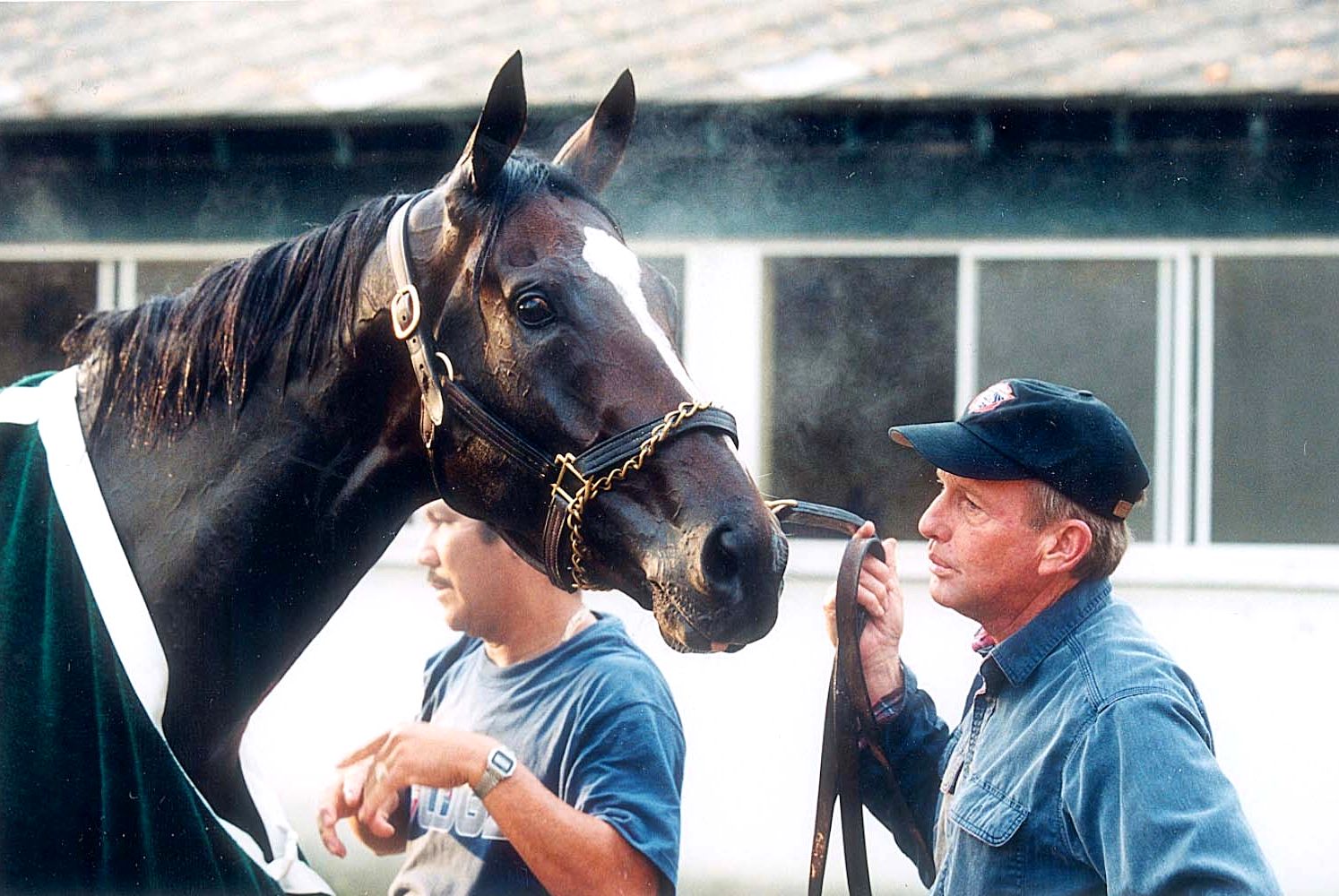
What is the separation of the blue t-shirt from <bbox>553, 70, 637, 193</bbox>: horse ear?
Answer: 87 centimetres

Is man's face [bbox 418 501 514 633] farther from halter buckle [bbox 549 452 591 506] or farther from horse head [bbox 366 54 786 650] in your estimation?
halter buckle [bbox 549 452 591 506]

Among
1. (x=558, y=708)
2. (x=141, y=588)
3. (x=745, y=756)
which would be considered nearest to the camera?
(x=141, y=588)

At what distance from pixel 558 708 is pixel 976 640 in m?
0.77

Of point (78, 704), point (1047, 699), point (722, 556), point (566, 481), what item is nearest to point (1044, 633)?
point (1047, 699)

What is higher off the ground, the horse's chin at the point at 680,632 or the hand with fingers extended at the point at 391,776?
the horse's chin at the point at 680,632

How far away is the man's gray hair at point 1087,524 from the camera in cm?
201

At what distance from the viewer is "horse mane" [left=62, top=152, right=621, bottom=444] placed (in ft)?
6.28

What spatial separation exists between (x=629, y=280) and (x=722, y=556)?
438 mm

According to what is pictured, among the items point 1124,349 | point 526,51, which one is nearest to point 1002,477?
point 1124,349

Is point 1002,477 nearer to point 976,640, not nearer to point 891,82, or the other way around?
point 976,640

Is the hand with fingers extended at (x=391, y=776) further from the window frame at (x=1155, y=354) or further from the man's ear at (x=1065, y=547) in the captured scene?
the man's ear at (x=1065, y=547)

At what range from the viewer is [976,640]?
2.14 meters

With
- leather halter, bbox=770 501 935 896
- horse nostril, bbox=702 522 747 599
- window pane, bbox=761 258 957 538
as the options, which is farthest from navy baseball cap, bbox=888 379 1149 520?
horse nostril, bbox=702 522 747 599

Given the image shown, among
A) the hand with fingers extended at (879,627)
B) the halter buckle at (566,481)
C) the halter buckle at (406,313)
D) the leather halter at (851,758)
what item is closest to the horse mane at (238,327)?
the halter buckle at (406,313)
